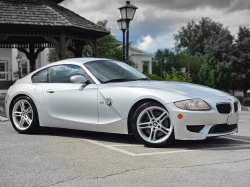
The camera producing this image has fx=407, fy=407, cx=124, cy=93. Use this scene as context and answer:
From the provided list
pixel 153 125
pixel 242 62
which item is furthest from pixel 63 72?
pixel 242 62

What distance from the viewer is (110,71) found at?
7.21 metres

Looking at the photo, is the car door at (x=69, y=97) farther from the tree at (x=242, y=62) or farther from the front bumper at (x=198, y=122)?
the tree at (x=242, y=62)

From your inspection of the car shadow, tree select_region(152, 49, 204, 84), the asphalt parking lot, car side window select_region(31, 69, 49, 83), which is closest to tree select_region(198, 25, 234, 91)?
tree select_region(152, 49, 204, 84)

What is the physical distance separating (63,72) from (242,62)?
51507mm

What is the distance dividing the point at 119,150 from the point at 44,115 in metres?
2.00

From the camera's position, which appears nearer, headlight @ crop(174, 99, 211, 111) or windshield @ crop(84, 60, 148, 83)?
headlight @ crop(174, 99, 211, 111)

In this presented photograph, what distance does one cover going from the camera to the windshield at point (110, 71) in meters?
7.01

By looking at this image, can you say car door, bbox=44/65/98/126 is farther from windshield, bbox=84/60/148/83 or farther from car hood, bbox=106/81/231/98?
car hood, bbox=106/81/231/98

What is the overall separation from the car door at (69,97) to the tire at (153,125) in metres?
0.86

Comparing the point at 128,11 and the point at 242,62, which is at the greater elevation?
the point at 128,11

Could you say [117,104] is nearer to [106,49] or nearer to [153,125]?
[153,125]

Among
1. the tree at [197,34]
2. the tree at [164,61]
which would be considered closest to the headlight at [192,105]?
the tree at [197,34]

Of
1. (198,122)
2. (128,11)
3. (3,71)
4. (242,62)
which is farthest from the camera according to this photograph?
(242,62)

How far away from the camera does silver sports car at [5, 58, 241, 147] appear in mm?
5945
